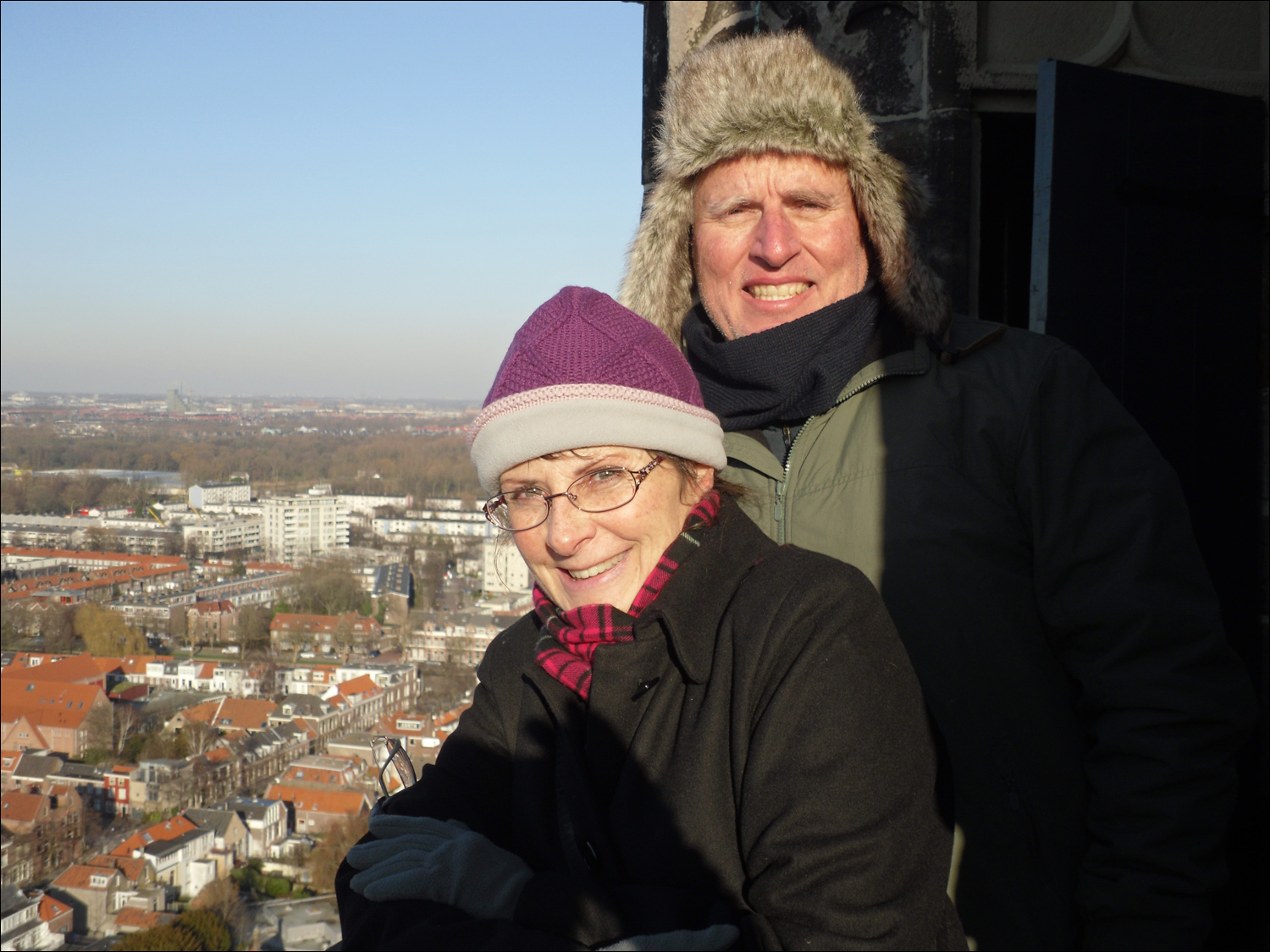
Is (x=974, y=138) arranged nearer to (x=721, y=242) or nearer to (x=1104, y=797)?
(x=721, y=242)

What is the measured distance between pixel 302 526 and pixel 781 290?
32.8 meters

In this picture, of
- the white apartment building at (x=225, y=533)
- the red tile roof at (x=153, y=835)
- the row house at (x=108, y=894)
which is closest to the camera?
the row house at (x=108, y=894)

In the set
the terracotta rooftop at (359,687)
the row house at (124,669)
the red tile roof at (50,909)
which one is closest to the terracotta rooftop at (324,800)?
the red tile roof at (50,909)

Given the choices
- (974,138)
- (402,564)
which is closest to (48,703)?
(402,564)

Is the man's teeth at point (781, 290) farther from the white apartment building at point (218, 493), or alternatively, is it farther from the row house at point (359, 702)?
the white apartment building at point (218, 493)

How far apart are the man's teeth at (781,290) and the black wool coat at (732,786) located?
46 cm

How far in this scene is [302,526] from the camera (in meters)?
32.5

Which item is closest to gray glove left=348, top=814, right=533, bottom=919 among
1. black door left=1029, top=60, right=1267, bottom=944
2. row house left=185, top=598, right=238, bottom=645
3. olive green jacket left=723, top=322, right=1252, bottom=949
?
olive green jacket left=723, top=322, right=1252, bottom=949

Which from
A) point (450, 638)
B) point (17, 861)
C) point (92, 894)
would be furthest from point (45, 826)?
point (450, 638)

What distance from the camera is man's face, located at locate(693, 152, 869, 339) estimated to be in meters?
1.45

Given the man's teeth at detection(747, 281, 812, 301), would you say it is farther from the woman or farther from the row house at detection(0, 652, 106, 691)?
the row house at detection(0, 652, 106, 691)

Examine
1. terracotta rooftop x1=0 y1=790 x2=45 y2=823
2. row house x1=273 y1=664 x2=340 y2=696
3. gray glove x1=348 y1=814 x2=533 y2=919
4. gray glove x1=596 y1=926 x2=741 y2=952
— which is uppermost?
gray glove x1=596 y1=926 x2=741 y2=952

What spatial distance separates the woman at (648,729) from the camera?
864 millimetres

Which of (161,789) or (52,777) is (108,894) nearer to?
(161,789)
